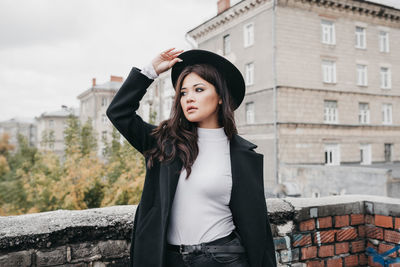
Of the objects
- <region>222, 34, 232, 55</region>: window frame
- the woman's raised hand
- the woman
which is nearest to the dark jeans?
the woman

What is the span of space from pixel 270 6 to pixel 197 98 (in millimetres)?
21425

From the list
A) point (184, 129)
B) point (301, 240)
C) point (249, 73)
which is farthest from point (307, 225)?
point (249, 73)

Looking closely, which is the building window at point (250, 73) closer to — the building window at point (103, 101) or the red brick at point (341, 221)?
the red brick at point (341, 221)

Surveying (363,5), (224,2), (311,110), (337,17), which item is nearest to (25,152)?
(224,2)

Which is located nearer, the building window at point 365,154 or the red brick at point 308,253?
the red brick at point 308,253

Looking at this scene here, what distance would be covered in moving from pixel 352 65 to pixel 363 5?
4.17 m

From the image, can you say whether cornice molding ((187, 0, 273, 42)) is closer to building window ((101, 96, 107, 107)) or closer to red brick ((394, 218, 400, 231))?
red brick ((394, 218, 400, 231))

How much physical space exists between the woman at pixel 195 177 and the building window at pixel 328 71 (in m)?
23.0

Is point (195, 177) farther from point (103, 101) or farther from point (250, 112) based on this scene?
point (103, 101)

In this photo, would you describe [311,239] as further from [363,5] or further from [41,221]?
[363,5]

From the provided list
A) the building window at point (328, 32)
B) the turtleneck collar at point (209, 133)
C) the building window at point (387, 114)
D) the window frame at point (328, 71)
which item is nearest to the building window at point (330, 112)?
the window frame at point (328, 71)

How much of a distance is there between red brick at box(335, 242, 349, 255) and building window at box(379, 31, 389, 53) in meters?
26.6

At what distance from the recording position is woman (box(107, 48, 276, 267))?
6.35ft

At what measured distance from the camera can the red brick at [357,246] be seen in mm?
3376
